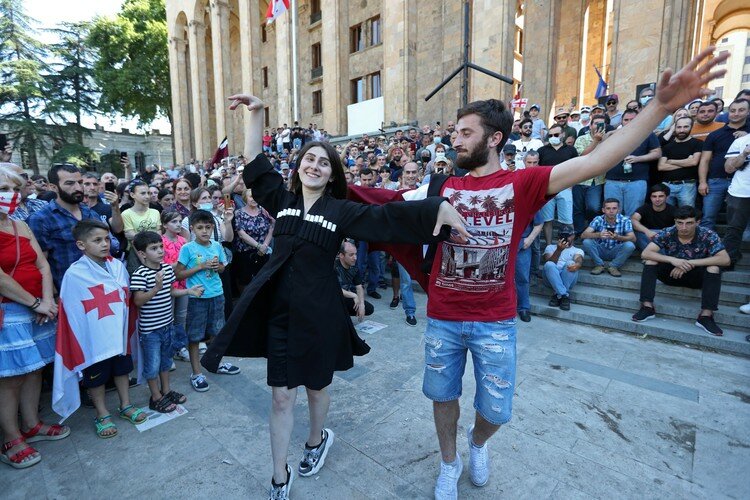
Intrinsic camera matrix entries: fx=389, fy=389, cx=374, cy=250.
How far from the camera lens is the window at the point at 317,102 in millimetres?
26092

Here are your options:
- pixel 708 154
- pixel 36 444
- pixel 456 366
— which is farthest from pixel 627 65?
pixel 36 444

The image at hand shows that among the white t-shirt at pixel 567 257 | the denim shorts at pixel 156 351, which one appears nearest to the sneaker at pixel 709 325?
the white t-shirt at pixel 567 257

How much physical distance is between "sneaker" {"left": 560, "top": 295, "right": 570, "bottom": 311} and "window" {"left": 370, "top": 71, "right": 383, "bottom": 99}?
19.0 m

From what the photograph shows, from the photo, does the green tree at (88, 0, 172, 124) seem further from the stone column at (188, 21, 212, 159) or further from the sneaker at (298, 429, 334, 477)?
the sneaker at (298, 429, 334, 477)

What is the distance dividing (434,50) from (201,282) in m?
18.2

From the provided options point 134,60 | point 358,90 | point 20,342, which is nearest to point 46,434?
point 20,342

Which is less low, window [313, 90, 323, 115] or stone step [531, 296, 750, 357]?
window [313, 90, 323, 115]

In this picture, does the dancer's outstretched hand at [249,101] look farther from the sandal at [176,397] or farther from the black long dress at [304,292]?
the sandal at [176,397]

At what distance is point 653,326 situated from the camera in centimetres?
516

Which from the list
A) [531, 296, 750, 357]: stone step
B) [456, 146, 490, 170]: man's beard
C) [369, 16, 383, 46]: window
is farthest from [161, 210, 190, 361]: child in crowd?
[369, 16, 383, 46]: window

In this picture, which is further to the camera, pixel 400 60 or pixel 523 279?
pixel 400 60

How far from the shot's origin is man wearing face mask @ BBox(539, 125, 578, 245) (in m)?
6.79

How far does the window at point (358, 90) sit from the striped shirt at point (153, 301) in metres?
21.5

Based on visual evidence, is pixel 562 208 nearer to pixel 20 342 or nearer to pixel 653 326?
pixel 653 326
